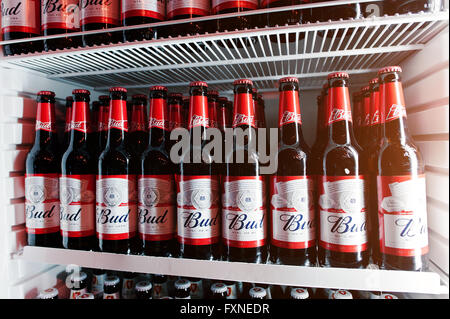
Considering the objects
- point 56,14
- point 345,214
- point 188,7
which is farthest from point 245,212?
point 56,14

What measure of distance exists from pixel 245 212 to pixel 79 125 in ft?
1.97

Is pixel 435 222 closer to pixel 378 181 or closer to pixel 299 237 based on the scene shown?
pixel 378 181

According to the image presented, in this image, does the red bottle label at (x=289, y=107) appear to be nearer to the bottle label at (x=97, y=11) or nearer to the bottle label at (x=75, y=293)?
the bottle label at (x=97, y=11)

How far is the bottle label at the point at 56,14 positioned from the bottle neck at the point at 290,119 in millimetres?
683

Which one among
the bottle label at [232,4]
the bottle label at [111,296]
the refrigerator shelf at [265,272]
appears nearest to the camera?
the refrigerator shelf at [265,272]

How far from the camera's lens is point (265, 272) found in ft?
2.17

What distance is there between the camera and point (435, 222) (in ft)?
2.23

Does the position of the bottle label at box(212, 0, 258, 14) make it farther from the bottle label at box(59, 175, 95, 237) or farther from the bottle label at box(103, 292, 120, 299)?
the bottle label at box(103, 292, 120, 299)

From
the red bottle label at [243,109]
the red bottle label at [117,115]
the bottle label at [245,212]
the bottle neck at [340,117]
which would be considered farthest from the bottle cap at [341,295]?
Answer: the red bottle label at [117,115]

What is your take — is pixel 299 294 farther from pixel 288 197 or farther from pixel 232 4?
pixel 232 4

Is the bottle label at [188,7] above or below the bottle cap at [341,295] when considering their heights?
above

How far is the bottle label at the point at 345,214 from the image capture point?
652 mm

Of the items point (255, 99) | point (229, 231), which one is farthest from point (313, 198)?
point (255, 99)
